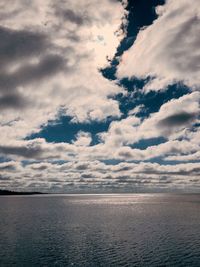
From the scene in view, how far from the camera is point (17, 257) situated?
59.1 metres

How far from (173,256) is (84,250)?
19.1 m

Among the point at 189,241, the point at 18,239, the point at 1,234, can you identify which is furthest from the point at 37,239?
the point at 189,241

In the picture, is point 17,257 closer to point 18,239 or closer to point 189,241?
point 18,239

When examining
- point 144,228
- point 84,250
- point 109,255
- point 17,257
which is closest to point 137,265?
point 109,255

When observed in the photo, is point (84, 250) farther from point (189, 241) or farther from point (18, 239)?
point (189, 241)

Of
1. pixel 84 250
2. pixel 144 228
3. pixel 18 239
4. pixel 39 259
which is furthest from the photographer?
pixel 144 228

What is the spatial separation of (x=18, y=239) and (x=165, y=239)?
38.9 metres

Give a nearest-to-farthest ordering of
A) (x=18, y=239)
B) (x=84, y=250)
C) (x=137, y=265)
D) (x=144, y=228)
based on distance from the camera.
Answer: (x=137, y=265) → (x=84, y=250) → (x=18, y=239) → (x=144, y=228)

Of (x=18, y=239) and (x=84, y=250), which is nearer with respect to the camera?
(x=84, y=250)

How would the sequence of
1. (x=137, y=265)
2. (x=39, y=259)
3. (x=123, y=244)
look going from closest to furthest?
1. (x=137, y=265)
2. (x=39, y=259)
3. (x=123, y=244)

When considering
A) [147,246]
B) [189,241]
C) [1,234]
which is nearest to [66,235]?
[1,234]

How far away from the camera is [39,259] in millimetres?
57531

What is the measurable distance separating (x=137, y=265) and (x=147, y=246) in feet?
55.8

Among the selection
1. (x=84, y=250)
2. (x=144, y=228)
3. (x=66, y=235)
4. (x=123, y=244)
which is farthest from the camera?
(x=144, y=228)
